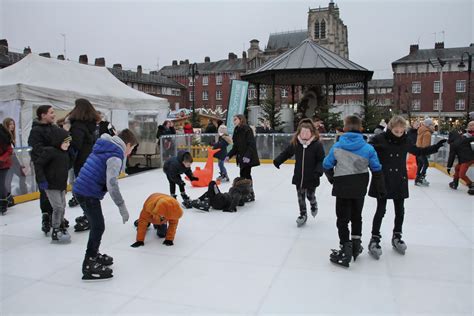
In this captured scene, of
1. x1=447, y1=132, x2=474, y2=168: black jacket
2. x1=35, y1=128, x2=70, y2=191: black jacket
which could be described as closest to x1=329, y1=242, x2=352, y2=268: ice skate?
x1=35, y1=128, x2=70, y2=191: black jacket

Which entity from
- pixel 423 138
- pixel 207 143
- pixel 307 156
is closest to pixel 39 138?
pixel 307 156

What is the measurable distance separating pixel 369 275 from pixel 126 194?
232 inches

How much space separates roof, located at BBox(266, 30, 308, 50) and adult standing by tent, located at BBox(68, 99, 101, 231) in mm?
73434

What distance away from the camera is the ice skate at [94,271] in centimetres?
395

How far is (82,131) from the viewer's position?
19.0 feet

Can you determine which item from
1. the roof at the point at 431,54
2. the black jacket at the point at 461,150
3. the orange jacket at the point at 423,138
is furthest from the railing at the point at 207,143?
A: the roof at the point at 431,54

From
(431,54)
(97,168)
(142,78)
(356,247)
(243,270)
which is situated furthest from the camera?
(431,54)

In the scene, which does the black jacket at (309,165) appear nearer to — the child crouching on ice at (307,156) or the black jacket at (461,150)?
the child crouching on ice at (307,156)

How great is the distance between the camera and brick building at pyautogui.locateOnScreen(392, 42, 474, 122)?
5797 centimetres

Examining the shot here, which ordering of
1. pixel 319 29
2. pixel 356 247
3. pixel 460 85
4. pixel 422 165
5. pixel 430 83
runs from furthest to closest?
1. pixel 319 29
2. pixel 430 83
3. pixel 460 85
4. pixel 422 165
5. pixel 356 247

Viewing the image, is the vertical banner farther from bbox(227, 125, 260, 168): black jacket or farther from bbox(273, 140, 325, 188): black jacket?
bbox(273, 140, 325, 188): black jacket

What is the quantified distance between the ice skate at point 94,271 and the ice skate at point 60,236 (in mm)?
1273

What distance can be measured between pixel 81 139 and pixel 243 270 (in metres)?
3.13

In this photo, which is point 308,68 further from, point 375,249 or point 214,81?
point 214,81
